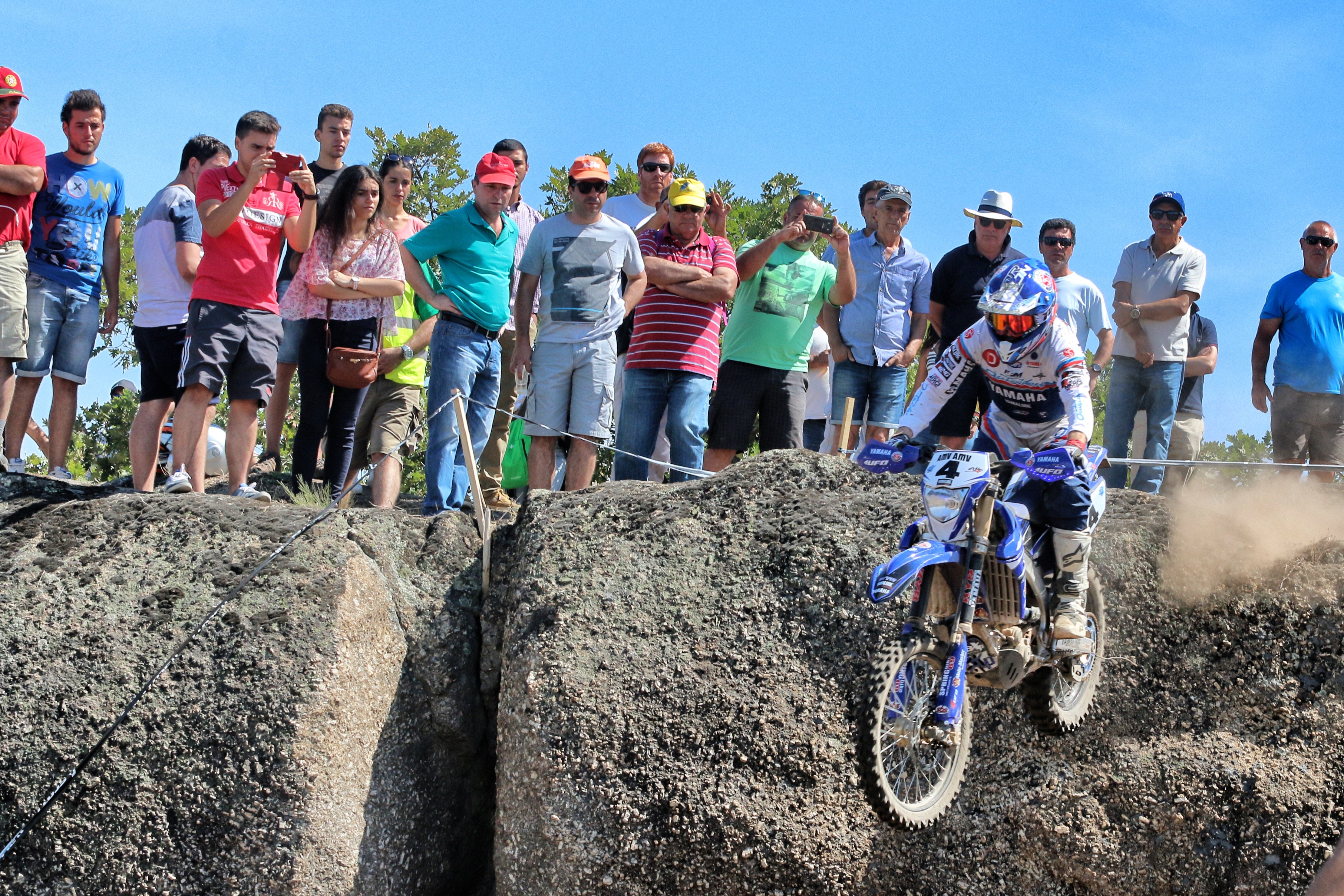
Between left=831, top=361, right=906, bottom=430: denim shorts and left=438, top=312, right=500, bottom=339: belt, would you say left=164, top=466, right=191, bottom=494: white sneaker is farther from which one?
left=831, top=361, right=906, bottom=430: denim shorts

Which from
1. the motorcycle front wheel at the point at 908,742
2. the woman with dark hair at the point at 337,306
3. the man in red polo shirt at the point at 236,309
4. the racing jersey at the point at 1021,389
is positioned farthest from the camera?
the woman with dark hair at the point at 337,306

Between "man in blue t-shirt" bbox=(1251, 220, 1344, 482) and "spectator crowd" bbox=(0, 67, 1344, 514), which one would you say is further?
"man in blue t-shirt" bbox=(1251, 220, 1344, 482)

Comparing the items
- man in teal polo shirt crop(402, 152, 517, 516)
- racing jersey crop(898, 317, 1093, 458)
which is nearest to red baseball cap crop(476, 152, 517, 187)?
man in teal polo shirt crop(402, 152, 517, 516)

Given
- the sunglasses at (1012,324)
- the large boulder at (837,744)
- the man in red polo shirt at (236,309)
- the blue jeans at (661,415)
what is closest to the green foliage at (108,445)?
the man in red polo shirt at (236,309)

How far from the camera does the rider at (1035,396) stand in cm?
525

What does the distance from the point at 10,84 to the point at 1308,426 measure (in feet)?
29.5

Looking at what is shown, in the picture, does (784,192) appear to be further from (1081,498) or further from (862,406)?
(1081,498)

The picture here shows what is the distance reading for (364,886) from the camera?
221 inches

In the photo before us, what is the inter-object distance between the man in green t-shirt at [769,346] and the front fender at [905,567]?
2.99m

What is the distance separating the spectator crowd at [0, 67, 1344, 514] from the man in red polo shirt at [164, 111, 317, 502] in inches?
0.6

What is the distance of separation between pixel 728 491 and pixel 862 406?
8.37 feet

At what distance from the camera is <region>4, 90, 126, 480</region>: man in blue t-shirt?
7523mm

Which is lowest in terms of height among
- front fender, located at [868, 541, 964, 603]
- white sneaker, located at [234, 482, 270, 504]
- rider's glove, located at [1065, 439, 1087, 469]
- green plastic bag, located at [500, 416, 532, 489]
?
white sneaker, located at [234, 482, 270, 504]

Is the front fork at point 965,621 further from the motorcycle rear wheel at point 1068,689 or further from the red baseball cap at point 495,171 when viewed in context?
the red baseball cap at point 495,171
